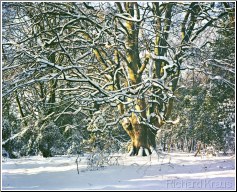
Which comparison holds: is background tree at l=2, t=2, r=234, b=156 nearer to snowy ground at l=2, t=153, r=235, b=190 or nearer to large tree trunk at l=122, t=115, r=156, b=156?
large tree trunk at l=122, t=115, r=156, b=156

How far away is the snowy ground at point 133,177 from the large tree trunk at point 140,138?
1059 mm

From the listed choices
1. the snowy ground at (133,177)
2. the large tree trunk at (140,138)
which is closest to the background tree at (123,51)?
the large tree trunk at (140,138)

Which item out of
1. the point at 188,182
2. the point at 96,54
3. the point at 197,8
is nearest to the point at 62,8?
the point at 96,54

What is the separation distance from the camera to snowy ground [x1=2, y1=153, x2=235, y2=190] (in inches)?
285

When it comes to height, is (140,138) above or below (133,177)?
above

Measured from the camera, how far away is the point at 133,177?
8367mm

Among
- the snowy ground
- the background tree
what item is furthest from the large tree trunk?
the snowy ground

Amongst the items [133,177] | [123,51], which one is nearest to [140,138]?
[123,51]

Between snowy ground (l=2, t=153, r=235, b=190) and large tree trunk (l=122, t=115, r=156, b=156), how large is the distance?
106 centimetres

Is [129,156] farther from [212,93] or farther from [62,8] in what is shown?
[62,8]

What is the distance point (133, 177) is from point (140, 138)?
3.69 m

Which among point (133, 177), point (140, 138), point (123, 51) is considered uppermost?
point (123, 51)

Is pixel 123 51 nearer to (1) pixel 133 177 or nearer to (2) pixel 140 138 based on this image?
(2) pixel 140 138

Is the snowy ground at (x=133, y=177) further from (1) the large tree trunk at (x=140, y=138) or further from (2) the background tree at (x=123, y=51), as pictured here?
(2) the background tree at (x=123, y=51)
